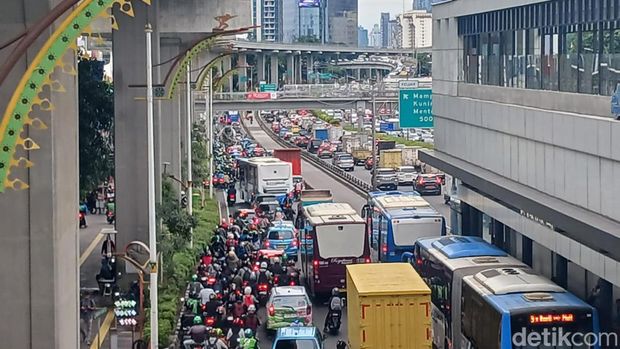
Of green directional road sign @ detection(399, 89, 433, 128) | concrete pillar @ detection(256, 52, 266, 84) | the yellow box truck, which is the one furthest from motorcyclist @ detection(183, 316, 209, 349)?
concrete pillar @ detection(256, 52, 266, 84)

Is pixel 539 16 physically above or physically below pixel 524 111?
above

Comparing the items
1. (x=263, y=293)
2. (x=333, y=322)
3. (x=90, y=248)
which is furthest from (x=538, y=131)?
(x=90, y=248)

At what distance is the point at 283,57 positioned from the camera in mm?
143750

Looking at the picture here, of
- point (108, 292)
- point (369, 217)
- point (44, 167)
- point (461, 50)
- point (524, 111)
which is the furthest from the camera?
point (369, 217)

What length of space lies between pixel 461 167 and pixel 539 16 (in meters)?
5.64

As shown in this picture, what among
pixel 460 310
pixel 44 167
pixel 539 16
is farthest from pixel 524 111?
pixel 44 167

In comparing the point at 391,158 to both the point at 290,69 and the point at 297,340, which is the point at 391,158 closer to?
the point at 297,340

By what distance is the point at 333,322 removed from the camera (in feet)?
81.5

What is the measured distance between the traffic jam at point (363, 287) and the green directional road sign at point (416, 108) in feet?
19.0

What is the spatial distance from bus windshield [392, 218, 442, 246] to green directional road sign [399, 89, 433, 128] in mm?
15021

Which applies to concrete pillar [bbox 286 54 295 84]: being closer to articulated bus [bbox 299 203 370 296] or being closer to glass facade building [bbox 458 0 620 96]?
glass facade building [bbox 458 0 620 96]

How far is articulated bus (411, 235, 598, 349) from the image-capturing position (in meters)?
16.9

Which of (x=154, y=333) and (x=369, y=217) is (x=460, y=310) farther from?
(x=369, y=217)

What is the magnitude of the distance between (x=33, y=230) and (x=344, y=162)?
61.2 m
